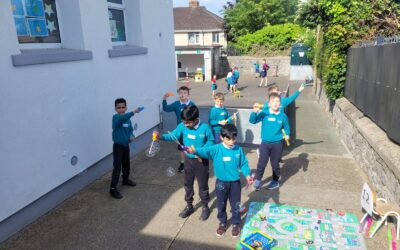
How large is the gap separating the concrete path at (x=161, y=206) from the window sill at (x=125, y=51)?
2.46 m

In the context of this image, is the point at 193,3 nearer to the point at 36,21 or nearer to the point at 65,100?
the point at 36,21

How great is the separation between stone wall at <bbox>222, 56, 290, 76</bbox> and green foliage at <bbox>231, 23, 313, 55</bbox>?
2.08m

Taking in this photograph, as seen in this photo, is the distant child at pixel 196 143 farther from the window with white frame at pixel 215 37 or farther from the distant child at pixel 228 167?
the window with white frame at pixel 215 37

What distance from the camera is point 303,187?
5.70 m

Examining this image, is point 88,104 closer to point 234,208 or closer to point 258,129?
point 234,208

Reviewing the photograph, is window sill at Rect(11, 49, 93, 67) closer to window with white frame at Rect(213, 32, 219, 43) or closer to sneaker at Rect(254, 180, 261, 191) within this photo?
sneaker at Rect(254, 180, 261, 191)

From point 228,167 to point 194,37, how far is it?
117 ft

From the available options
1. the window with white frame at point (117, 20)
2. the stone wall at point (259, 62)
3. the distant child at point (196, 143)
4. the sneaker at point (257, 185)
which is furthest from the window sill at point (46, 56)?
the stone wall at point (259, 62)

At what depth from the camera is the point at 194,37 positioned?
37875 mm

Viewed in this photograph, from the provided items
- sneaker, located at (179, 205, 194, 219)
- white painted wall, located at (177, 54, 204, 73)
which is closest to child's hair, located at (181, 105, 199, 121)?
sneaker, located at (179, 205, 194, 219)

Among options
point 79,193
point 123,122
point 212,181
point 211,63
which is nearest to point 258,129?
point 212,181

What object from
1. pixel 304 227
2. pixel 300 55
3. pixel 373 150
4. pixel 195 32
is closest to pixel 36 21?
pixel 304 227

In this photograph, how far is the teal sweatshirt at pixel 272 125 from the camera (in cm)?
538

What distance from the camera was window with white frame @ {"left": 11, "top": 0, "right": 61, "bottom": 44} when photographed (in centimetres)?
470
